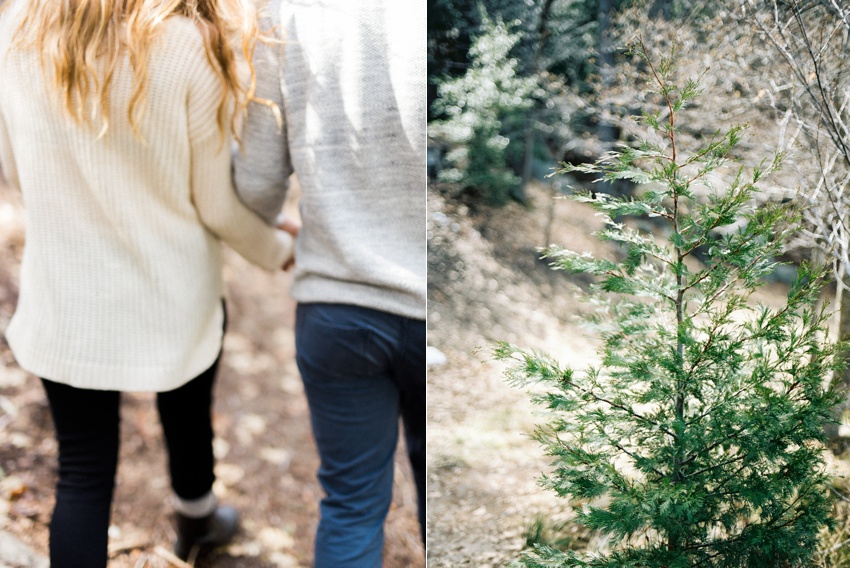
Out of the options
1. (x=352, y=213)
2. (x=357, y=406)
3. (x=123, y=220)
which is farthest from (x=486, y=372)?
(x=123, y=220)

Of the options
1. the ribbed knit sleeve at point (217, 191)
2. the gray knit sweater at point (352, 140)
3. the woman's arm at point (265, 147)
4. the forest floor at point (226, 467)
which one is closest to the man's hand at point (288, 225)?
the ribbed knit sleeve at point (217, 191)

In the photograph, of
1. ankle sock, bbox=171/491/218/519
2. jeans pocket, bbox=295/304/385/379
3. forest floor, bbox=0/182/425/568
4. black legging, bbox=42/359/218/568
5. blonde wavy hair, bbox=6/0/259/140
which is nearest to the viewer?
blonde wavy hair, bbox=6/0/259/140

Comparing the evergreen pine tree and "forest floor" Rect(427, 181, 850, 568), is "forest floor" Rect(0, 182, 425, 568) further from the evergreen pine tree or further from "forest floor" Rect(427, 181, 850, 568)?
the evergreen pine tree

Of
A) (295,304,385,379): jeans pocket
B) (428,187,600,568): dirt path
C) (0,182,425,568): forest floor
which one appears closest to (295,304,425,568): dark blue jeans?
(295,304,385,379): jeans pocket

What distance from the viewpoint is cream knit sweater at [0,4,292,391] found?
1076 mm

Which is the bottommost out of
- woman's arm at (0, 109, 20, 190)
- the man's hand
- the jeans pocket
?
the jeans pocket

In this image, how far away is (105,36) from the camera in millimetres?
1033

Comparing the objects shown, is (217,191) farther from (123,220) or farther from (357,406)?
(357,406)

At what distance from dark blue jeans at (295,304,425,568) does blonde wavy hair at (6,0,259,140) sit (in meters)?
0.42

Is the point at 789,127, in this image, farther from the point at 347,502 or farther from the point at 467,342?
the point at 347,502

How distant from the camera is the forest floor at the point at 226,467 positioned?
6.01 feet

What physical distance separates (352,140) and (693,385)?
696mm

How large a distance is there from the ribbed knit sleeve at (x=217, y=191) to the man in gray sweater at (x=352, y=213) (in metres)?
0.03

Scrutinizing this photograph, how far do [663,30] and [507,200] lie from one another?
18.2 inches
